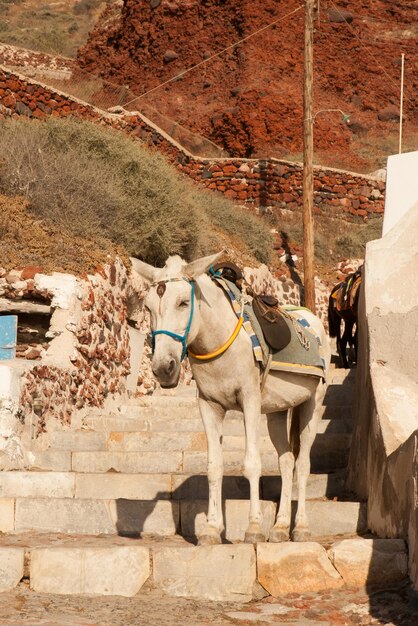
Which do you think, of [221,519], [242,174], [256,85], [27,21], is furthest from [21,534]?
[27,21]

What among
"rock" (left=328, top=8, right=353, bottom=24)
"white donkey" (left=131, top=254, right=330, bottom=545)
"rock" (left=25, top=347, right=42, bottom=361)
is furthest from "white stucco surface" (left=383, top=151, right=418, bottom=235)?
"rock" (left=328, top=8, right=353, bottom=24)

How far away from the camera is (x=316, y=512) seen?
27.1 ft

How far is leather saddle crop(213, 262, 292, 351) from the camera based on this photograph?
25.8 feet

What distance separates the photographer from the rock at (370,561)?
21.7 ft

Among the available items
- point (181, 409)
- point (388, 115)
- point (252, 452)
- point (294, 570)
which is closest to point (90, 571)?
point (294, 570)

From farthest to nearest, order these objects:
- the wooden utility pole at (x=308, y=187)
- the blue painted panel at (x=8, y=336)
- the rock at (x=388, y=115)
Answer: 1. the rock at (x=388, y=115)
2. the wooden utility pole at (x=308, y=187)
3. the blue painted panel at (x=8, y=336)

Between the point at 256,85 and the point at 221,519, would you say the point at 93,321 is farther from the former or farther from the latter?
the point at 256,85

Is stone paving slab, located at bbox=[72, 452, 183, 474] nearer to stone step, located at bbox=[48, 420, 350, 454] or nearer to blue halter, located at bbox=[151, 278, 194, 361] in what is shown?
stone step, located at bbox=[48, 420, 350, 454]

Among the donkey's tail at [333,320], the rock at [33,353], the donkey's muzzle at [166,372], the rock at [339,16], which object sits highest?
the rock at [339,16]

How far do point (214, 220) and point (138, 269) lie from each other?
53.8 ft

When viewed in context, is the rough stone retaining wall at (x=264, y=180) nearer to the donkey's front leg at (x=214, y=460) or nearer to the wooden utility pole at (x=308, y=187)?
the wooden utility pole at (x=308, y=187)

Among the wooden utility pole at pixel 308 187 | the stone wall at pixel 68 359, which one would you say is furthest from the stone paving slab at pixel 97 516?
the wooden utility pole at pixel 308 187

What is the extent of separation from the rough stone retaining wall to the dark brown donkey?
11.5m

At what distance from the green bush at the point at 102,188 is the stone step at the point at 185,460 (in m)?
4.56
